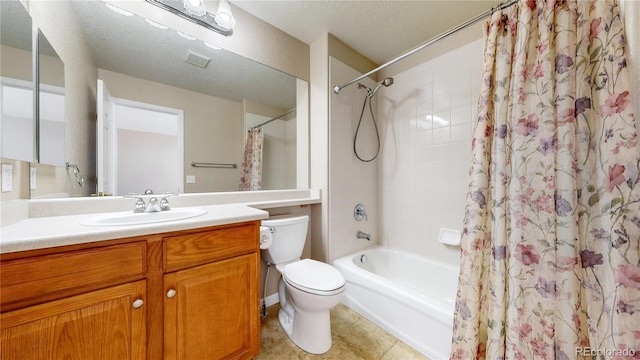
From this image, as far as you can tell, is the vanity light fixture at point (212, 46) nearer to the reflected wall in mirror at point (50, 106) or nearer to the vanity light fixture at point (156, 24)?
the vanity light fixture at point (156, 24)

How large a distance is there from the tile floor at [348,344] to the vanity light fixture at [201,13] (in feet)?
6.67

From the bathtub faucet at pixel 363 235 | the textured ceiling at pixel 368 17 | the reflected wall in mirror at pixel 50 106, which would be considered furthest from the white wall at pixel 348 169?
the reflected wall in mirror at pixel 50 106

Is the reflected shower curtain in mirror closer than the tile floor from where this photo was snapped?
No

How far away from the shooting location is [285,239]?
158cm

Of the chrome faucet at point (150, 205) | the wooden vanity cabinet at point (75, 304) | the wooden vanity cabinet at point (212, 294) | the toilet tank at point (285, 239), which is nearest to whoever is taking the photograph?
the wooden vanity cabinet at point (75, 304)

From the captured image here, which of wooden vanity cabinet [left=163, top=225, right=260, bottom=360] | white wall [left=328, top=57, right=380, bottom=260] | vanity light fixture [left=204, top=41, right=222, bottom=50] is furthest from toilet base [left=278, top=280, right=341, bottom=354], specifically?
vanity light fixture [left=204, top=41, right=222, bottom=50]

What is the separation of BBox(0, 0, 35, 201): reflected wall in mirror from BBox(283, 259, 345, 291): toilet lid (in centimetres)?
126

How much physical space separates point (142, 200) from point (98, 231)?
0.46 metres

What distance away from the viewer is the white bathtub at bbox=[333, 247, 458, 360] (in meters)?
1.28

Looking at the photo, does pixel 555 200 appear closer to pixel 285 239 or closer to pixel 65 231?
pixel 285 239

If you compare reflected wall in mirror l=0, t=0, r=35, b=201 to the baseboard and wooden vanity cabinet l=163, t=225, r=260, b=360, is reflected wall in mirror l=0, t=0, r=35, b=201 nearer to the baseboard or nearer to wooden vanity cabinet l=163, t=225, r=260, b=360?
wooden vanity cabinet l=163, t=225, r=260, b=360

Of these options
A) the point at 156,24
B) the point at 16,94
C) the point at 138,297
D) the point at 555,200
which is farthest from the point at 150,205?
the point at 555,200

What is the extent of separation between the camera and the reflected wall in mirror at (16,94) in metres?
0.77

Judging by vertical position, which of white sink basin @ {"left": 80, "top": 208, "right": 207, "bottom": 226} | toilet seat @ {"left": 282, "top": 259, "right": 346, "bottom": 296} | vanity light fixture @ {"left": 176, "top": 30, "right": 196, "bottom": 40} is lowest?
toilet seat @ {"left": 282, "top": 259, "right": 346, "bottom": 296}
